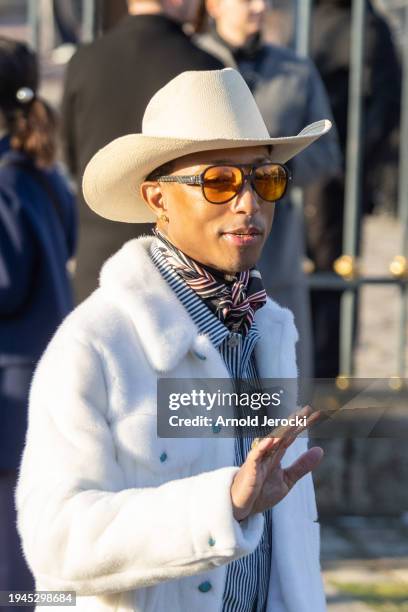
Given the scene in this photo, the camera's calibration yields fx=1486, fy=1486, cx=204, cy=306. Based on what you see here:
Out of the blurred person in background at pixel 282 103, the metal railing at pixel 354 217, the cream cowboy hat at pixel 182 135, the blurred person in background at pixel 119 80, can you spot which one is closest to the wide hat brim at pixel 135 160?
the cream cowboy hat at pixel 182 135

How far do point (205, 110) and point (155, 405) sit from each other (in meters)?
0.57

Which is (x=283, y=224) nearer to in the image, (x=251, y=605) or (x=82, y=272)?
(x=82, y=272)

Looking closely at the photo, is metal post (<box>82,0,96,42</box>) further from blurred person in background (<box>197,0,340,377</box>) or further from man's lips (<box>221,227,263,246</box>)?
man's lips (<box>221,227,263,246</box>)

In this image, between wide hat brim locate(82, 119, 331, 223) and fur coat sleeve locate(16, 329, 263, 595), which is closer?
fur coat sleeve locate(16, 329, 263, 595)

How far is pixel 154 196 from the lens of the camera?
8.43 feet

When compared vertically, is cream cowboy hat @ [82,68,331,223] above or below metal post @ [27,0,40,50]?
below

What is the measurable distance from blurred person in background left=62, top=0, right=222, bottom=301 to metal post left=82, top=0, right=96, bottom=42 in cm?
138

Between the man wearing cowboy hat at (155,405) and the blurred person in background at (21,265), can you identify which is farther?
the blurred person in background at (21,265)

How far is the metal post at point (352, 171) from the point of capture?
19.9ft

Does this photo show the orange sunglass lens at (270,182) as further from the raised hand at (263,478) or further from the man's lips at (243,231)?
the raised hand at (263,478)

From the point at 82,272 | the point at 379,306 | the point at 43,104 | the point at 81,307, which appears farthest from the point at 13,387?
the point at 379,306

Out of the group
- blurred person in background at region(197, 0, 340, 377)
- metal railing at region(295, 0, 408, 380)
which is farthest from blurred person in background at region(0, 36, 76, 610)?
metal railing at region(295, 0, 408, 380)

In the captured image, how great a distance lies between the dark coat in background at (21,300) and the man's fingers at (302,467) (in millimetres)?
2021

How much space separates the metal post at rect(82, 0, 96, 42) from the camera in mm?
5895
